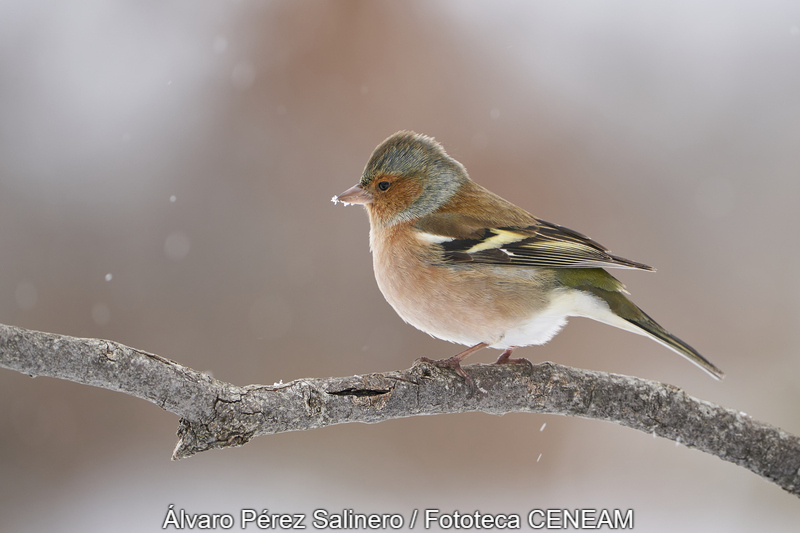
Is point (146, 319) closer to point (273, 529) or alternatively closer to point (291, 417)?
point (273, 529)

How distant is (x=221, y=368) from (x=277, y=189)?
1.57 metres

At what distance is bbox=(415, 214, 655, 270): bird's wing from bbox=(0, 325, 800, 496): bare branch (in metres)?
0.49

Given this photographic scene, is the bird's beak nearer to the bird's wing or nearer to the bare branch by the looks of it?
the bird's wing

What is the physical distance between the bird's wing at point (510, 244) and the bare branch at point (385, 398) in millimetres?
493

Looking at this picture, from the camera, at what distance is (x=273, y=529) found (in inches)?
130

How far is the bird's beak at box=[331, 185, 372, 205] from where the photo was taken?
9.61ft

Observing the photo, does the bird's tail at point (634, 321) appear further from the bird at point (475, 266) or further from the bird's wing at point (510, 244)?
the bird's wing at point (510, 244)

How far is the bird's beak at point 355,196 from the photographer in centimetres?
Result: 293

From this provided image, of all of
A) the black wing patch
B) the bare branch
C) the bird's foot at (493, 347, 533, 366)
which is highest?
the black wing patch

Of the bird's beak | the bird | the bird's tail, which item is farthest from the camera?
the bird's beak

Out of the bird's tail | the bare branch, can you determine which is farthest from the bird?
the bare branch

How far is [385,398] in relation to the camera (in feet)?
6.97

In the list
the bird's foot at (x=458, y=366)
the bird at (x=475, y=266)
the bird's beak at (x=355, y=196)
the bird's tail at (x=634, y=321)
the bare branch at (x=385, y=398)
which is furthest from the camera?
the bird's beak at (x=355, y=196)

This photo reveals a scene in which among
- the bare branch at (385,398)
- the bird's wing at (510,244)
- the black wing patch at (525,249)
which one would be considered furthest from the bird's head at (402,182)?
the bare branch at (385,398)
